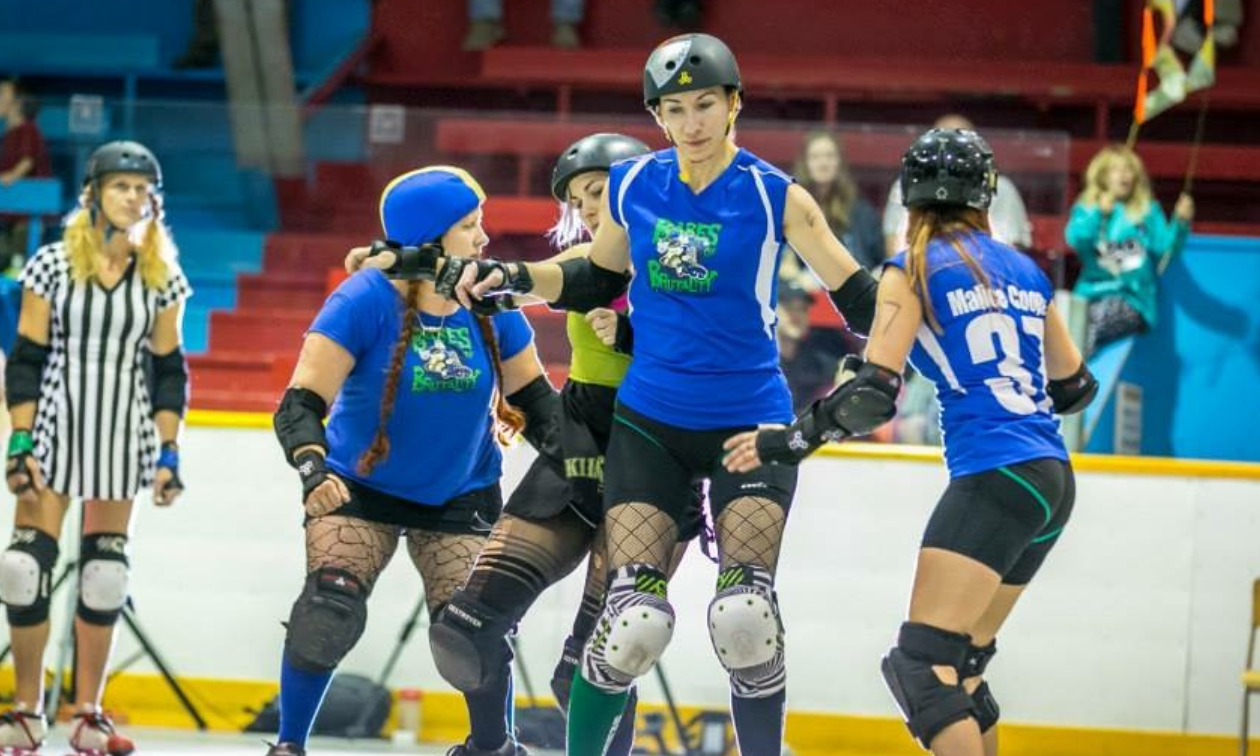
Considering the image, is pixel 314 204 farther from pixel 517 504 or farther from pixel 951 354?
pixel 951 354

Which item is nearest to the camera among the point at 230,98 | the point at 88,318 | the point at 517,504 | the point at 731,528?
the point at 731,528

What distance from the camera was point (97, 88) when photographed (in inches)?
464

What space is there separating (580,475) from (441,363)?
0.45 m

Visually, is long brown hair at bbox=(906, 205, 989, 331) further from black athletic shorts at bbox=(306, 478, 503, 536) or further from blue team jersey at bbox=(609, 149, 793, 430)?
black athletic shorts at bbox=(306, 478, 503, 536)

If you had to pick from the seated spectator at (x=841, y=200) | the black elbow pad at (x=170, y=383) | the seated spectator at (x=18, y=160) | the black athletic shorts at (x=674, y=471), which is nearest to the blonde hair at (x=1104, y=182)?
the seated spectator at (x=841, y=200)

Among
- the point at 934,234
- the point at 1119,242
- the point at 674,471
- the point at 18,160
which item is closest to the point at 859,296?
the point at 934,234

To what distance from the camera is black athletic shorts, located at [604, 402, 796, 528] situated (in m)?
4.21

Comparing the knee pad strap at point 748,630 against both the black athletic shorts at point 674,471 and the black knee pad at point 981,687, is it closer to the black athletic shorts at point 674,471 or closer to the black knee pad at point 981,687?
the black athletic shorts at point 674,471

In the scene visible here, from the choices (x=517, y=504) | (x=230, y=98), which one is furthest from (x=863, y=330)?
(x=230, y=98)

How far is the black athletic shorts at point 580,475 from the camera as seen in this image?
459cm

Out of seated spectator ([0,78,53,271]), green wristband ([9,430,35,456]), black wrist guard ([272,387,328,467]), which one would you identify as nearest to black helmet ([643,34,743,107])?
black wrist guard ([272,387,328,467])

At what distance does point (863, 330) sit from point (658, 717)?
2.47m

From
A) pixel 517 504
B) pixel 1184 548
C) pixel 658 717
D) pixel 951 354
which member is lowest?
pixel 658 717

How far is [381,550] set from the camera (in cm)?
482
